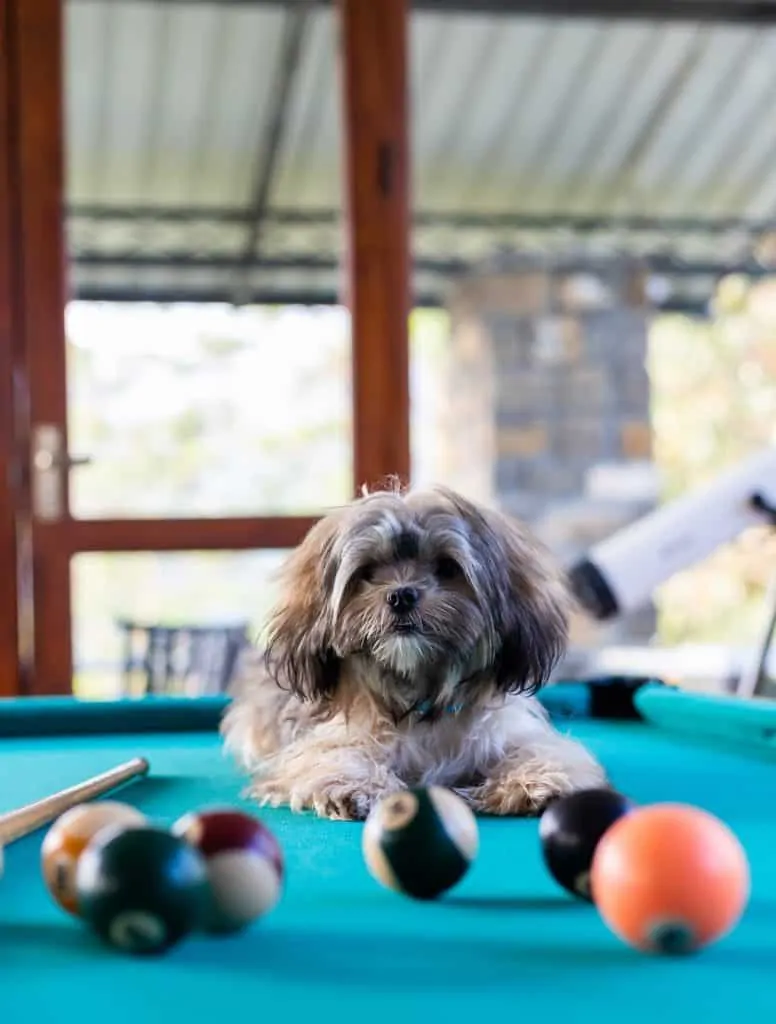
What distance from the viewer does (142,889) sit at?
1.16m

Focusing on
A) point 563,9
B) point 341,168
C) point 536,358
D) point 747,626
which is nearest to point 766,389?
point 747,626

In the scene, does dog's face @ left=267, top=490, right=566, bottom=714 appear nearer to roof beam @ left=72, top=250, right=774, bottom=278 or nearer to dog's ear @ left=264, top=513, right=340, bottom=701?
dog's ear @ left=264, top=513, right=340, bottom=701

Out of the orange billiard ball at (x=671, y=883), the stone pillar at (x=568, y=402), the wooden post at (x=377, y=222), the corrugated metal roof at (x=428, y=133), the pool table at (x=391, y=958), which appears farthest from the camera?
the stone pillar at (x=568, y=402)

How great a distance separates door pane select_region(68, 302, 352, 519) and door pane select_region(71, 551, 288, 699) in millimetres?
229

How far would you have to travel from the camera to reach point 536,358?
661 cm

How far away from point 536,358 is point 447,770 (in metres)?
4.44

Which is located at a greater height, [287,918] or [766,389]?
[766,389]

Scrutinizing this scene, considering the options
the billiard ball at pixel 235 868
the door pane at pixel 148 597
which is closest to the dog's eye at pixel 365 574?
the billiard ball at pixel 235 868

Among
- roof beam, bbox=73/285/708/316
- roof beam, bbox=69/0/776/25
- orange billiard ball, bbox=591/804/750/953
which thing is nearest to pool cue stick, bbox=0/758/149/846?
orange billiard ball, bbox=591/804/750/953

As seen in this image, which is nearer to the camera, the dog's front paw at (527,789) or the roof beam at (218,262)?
the dog's front paw at (527,789)

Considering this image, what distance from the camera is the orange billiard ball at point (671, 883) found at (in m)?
1.20

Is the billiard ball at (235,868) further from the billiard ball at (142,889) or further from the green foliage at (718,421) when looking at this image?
the green foliage at (718,421)

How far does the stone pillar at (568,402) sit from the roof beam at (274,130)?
121 cm

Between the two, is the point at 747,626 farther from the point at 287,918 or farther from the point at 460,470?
the point at 287,918
